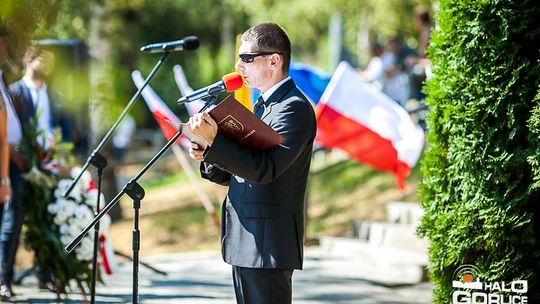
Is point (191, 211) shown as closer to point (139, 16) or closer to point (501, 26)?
point (501, 26)

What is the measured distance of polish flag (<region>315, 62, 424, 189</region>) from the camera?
982 cm

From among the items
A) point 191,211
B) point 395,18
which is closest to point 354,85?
point 191,211

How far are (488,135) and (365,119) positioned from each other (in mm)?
4894

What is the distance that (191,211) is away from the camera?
16172 mm

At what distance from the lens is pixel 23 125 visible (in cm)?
741

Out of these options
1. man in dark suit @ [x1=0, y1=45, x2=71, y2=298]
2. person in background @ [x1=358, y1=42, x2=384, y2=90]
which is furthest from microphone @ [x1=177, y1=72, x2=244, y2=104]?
person in background @ [x1=358, y1=42, x2=384, y2=90]

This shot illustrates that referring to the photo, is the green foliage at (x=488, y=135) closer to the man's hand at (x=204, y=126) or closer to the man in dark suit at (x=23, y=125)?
the man's hand at (x=204, y=126)

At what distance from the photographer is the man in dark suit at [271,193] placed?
4.48 metres

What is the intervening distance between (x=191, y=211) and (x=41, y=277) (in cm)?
901

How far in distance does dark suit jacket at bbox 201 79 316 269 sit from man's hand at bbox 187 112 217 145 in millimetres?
187

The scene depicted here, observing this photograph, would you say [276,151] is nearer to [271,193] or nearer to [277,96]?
[271,193]

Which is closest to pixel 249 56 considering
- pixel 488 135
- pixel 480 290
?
pixel 488 135

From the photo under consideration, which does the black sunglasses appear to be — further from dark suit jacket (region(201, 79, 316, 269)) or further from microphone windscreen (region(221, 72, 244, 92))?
dark suit jacket (region(201, 79, 316, 269))

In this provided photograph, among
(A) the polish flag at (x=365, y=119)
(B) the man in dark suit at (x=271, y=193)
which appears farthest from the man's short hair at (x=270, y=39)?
(A) the polish flag at (x=365, y=119)
